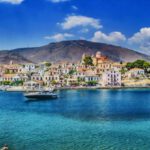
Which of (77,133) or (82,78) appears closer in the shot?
(77,133)

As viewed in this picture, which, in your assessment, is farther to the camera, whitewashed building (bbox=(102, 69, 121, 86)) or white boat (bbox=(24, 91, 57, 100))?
whitewashed building (bbox=(102, 69, 121, 86))

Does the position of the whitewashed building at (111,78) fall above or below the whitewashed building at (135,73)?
below

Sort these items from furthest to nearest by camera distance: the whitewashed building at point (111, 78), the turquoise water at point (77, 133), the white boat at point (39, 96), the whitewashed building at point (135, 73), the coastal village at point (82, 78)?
1. the whitewashed building at point (135, 73)
2. the whitewashed building at point (111, 78)
3. the coastal village at point (82, 78)
4. the white boat at point (39, 96)
5. the turquoise water at point (77, 133)

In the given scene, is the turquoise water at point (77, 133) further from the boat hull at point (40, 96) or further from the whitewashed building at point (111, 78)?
the whitewashed building at point (111, 78)

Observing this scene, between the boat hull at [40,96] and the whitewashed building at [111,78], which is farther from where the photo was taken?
the whitewashed building at [111,78]

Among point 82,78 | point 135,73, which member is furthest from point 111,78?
point 135,73

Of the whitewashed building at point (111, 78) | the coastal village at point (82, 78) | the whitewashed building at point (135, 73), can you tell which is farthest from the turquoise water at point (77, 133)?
the whitewashed building at point (135, 73)

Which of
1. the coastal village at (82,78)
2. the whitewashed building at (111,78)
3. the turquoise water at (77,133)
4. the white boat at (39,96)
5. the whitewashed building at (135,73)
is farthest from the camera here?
the whitewashed building at (135,73)

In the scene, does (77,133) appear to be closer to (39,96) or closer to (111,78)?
(39,96)

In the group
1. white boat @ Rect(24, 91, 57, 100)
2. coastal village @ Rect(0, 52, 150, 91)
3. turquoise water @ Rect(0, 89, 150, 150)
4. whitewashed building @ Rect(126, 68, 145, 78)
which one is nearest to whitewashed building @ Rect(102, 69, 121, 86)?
coastal village @ Rect(0, 52, 150, 91)

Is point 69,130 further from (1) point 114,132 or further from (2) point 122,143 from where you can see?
(2) point 122,143

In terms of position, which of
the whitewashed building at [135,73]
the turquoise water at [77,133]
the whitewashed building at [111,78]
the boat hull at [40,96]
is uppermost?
the whitewashed building at [135,73]

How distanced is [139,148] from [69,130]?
222 inches

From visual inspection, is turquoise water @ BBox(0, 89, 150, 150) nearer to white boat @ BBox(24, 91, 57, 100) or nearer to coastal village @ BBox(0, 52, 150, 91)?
white boat @ BBox(24, 91, 57, 100)
